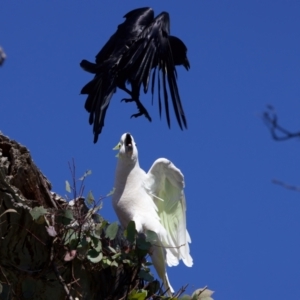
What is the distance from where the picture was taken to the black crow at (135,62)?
441 cm

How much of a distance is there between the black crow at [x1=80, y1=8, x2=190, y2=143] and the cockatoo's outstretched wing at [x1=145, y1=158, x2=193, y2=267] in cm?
29

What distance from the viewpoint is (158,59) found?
4652 millimetres

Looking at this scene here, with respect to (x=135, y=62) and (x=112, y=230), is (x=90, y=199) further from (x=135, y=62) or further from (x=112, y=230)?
(x=135, y=62)

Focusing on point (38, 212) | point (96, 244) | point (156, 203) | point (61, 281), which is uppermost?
point (156, 203)

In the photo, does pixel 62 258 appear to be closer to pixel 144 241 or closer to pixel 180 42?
pixel 144 241

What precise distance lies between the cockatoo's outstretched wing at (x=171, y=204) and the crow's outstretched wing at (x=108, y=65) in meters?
0.40

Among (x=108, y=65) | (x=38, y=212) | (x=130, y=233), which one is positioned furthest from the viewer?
(x=108, y=65)

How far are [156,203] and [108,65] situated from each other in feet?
2.75

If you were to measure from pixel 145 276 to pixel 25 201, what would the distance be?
69 centimetres

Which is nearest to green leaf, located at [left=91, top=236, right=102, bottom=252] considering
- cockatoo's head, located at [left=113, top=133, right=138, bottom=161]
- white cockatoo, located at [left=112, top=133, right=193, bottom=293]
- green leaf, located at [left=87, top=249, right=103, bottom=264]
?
green leaf, located at [left=87, top=249, right=103, bottom=264]

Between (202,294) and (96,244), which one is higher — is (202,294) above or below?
above

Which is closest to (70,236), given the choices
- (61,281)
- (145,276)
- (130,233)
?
(61,281)

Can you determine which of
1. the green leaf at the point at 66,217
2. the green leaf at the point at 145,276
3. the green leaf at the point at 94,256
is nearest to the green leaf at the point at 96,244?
the green leaf at the point at 94,256

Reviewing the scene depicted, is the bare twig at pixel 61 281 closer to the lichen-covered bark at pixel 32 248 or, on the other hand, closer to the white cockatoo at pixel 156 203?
the lichen-covered bark at pixel 32 248
